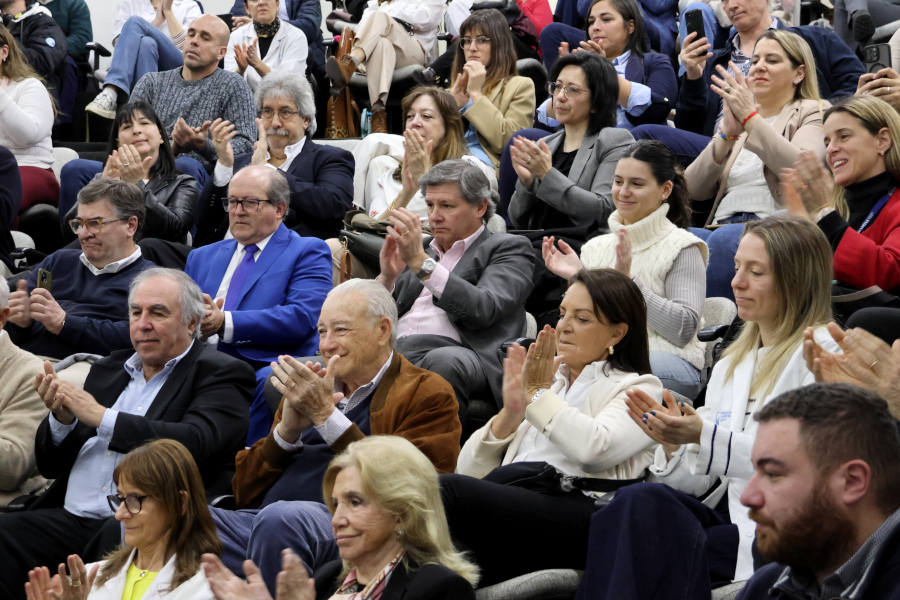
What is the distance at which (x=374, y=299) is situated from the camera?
11.5 feet

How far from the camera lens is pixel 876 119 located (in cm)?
377

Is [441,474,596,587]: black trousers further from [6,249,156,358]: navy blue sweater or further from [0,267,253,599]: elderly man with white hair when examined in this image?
[6,249,156,358]: navy blue sweater

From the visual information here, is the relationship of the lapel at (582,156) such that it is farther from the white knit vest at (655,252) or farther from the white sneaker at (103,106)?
the white sneaker at (103,106)

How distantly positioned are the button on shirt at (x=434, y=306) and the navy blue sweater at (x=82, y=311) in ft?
3.40

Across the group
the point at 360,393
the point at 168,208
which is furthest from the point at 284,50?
the point at 360,393

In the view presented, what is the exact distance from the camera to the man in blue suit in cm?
420

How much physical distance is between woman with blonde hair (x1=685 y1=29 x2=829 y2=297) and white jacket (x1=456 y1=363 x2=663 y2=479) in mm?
1516

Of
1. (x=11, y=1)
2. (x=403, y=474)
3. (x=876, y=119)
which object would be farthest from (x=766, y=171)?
(x=11, y=1)

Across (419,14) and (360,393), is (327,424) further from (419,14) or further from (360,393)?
(419,14)

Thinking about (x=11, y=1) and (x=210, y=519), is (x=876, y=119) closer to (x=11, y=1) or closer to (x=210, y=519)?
(x=210, y=519)

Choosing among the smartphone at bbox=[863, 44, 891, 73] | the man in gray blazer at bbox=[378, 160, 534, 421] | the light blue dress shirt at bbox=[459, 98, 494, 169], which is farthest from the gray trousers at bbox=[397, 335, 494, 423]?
the smartphone at bbox=[863, 44, 891, 73]

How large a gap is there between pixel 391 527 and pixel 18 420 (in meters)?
1.68

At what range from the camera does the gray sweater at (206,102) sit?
6.05 meters

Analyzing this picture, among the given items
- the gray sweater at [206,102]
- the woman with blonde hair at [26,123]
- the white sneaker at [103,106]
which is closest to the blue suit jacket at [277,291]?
the gray sweater at [206,102]
